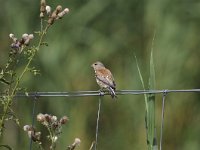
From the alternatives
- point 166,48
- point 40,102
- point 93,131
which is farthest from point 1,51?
point 166,48

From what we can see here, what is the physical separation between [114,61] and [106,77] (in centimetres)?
118

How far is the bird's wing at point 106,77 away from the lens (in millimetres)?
3801

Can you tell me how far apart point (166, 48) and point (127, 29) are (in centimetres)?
41

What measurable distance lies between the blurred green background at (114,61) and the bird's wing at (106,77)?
0.81 meters

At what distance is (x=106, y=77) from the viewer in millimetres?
3908

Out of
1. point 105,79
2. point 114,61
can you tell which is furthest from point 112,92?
point 114,61

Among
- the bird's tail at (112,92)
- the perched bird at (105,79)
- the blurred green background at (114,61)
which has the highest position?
the blurred green background at (114,61)

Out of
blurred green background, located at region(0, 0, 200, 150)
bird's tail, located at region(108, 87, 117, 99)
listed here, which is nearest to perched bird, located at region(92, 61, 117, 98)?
bird's tail, located at region(108, 87, 117, 99)

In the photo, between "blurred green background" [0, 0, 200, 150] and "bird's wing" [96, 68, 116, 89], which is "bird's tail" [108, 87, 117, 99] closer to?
"bird's wing" [96, 68, 116, 89]

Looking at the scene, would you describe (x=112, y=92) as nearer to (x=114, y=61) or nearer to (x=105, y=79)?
(x=105, y=79)

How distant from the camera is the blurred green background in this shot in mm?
4824

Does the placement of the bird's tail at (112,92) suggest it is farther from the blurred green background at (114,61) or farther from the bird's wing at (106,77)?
the blurred green background at (114,61)

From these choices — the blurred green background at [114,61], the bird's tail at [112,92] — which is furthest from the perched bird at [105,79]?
the blurred green background at [114,61]

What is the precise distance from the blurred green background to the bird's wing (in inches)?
32.0
